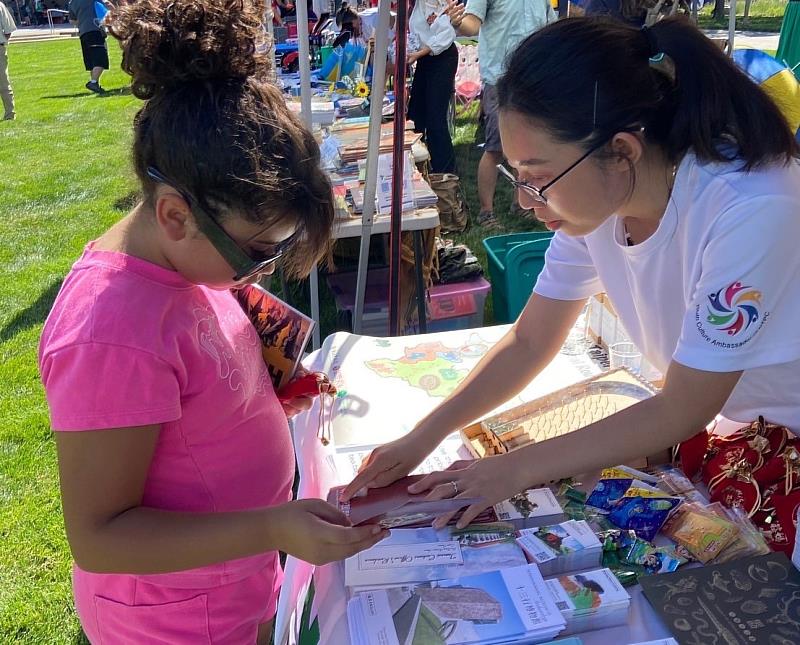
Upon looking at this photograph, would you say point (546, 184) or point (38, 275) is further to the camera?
point (38, 275)

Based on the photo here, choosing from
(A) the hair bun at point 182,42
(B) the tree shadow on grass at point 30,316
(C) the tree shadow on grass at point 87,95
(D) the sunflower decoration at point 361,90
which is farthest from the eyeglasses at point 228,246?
(C) the tree shadow on grass at point 87,95

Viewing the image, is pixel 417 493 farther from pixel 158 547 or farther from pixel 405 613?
pixel 158 547

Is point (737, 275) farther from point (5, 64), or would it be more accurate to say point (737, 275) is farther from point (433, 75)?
point (5, 64)

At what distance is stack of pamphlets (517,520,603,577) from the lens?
100cm

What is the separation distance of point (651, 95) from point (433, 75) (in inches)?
169

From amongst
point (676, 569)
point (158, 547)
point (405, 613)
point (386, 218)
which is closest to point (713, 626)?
point (676, 569)

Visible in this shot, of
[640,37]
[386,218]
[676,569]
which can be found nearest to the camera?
[676,569]

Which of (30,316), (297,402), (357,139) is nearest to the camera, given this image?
(297,402)

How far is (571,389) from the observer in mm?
1468

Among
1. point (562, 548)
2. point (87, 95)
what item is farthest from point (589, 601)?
point (87, 95)

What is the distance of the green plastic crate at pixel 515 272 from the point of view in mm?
3137

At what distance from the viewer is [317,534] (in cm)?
97

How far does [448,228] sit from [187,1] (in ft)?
11.1

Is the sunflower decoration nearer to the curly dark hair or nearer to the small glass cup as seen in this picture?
the small glass cup
